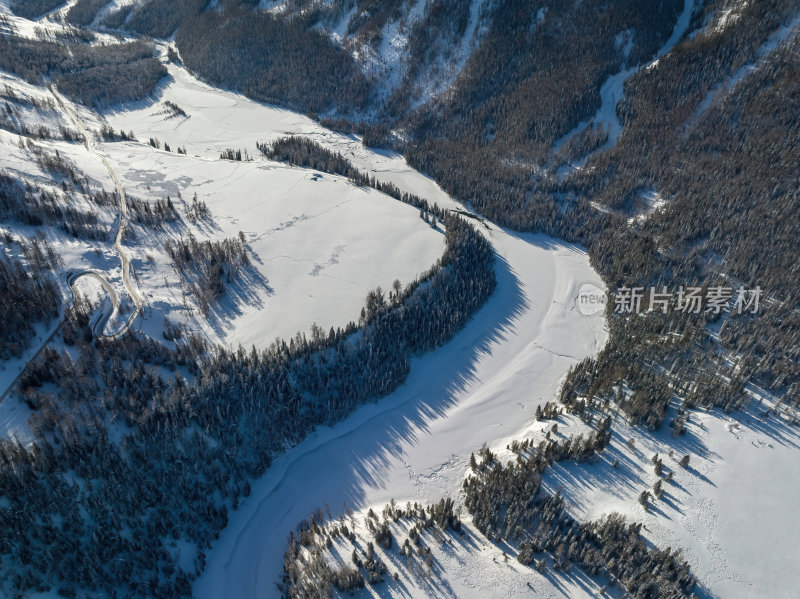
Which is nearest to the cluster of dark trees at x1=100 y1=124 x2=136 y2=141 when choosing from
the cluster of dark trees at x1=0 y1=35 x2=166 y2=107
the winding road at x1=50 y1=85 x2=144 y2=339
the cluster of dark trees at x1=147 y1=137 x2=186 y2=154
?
the cluster of dark trees at x1=147 y1=137 x2=186 y2=154

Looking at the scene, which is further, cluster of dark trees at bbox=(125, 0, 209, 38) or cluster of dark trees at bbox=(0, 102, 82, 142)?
cluster of dark trees at bbox=(125, 0, 209, 38)

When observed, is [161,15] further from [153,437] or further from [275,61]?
[153,437]

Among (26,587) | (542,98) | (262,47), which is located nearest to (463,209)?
(542,98)

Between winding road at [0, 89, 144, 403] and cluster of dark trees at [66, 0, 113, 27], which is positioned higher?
cluster of dark trees at [66, 0, 113, 27]

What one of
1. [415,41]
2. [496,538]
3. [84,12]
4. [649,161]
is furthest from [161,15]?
[496,538]

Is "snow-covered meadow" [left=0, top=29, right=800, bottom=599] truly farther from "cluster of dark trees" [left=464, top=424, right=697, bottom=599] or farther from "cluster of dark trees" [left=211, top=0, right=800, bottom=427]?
"cluster of dark trees" [left=211, top=0, right=800, bottom=427]

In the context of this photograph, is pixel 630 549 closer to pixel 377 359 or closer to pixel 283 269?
pixel 377 359
